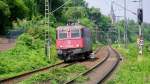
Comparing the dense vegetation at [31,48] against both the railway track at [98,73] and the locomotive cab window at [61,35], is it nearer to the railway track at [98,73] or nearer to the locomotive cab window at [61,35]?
the railway track at [98,73]

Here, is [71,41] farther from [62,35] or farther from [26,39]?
[26,39]

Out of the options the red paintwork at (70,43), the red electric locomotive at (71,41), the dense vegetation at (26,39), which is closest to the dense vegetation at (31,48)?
the dense vegetation at (26,39)

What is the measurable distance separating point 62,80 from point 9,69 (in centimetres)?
936

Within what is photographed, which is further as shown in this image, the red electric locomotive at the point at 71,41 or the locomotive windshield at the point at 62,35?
the locomotive windshield at the point at 62,35

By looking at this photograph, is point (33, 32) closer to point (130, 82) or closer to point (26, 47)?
point (26, 47)

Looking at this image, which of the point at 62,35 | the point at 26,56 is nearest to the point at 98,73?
the point at 62,35

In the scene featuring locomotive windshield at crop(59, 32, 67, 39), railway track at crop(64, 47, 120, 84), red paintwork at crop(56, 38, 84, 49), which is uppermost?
locomotive windshield at crop(59, 32, 67, 39)

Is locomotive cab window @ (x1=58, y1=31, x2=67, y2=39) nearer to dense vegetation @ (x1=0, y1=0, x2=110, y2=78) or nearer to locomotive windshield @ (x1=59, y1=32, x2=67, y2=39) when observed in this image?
locomotive windshield @ (x1=59, y1=32, x2=67, y2=39)

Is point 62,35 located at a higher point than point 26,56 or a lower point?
higher

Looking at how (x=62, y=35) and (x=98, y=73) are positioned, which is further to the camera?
(x=62, y=35)

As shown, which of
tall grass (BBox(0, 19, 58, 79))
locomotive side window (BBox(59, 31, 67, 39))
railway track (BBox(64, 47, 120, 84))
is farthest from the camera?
locomotive side window (BBox(59, 31, 67, 39))

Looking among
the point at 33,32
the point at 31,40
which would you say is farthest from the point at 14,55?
the point at 33,32

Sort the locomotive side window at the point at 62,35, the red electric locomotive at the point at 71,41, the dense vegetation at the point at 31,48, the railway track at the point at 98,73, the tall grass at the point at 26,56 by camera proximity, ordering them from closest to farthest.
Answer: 1. the railway track at the point at 98,73
2. the dense vegetation at the point at 31,48
3. the tall grass at the point at 26,56
4. the red electric locomotive at the point at 71,41
5. the locomotive side window at the point at 62,35

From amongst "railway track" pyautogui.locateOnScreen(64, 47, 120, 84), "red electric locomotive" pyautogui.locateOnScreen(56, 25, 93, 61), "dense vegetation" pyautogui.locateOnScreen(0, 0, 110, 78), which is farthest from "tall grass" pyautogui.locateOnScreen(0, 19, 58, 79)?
"railway track" pyautogui.locateOnScreen(64, 47, 120, 84)
